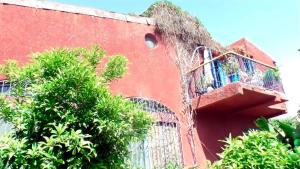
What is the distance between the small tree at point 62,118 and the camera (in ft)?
14.9

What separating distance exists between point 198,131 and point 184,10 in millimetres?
3932

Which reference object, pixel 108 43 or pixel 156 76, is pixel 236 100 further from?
pixel 108 43

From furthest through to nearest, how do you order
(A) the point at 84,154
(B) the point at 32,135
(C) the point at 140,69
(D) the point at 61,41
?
(C) the point at 140,69
(D) the point at 61,41
(B) the point at 32,135
(A) the point at 84,154

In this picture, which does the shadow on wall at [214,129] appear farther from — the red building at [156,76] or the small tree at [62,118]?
the small tree at [62,118]

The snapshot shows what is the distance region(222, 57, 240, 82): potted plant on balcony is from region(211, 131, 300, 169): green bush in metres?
5.12

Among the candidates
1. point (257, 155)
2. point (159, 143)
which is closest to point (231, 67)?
point (159, 143)

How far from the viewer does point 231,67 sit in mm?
10391

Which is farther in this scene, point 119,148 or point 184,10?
point 184,10

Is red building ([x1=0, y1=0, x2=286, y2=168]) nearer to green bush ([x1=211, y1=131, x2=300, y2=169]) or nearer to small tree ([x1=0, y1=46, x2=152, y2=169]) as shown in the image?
small tree ([x1=0, y1=46, x2=152, y2=169])

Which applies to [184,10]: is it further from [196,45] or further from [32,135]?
[32,135]

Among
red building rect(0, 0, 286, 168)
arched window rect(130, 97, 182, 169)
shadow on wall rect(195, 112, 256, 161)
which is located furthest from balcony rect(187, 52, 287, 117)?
arched window rect(130, 97, 182, 169)

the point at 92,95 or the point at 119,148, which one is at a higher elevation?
the point at 92,95

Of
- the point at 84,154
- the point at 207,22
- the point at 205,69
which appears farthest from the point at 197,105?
the point at 84,154

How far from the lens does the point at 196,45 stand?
35.7ft
